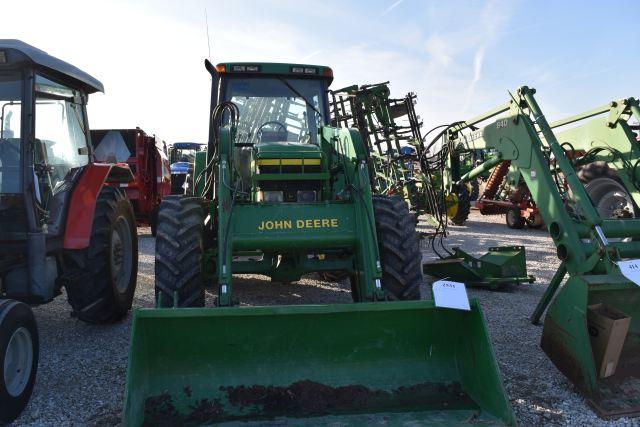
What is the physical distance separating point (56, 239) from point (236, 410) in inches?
82.0

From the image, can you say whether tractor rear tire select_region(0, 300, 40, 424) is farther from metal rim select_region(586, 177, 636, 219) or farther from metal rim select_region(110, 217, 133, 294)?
metal rim select_region(586, 177, 636, 219)

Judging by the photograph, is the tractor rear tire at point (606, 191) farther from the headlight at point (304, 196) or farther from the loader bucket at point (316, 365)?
the loader bucket at point (316, 365)

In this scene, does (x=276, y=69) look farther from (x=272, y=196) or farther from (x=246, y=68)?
(x=272, y=196)

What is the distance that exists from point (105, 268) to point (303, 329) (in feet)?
7.14

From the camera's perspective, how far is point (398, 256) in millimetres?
4188

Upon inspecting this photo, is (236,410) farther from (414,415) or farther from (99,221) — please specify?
(99,221)

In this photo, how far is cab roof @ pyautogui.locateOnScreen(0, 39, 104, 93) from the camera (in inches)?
142

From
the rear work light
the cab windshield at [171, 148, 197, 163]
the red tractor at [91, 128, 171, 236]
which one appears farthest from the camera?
the cab windshield at [171, 148, 197, 163]

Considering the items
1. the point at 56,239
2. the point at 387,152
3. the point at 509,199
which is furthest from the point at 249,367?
the point at 509,199

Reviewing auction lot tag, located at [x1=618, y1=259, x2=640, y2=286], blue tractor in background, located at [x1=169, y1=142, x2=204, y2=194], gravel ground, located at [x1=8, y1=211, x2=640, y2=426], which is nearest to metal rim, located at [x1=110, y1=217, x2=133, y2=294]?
gravel ground, located at [x1=8, y1=211, x2=640, y2=426]

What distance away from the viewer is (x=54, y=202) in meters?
4.07

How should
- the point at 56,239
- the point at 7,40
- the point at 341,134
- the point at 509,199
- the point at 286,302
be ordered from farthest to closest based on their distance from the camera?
the point at 509,199
the point at 286,302
the point at 341,134
the point at 56,239
the point at 7,40

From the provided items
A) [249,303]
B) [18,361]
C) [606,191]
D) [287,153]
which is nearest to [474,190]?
[606,191]

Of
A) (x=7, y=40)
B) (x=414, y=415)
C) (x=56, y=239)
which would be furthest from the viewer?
(x=56, y=239)
